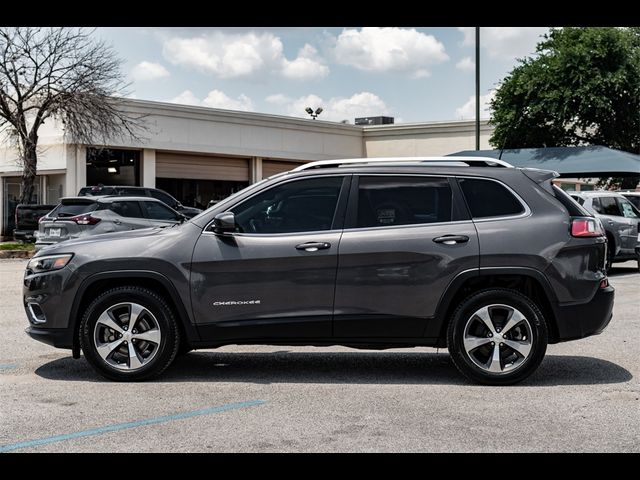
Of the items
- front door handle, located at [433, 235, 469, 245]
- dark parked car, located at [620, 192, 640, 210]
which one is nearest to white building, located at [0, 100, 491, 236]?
dark parked car, located at [620, 192, 640, 210]

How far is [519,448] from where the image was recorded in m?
5.43

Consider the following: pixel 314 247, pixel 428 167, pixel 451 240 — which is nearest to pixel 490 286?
pixel 451 240

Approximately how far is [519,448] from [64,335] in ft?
13.3

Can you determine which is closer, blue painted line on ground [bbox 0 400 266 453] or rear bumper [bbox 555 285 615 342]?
blue painted line on ground [bbox 0 400 266 453]

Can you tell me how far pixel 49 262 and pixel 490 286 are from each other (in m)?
3.80

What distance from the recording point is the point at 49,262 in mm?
7738

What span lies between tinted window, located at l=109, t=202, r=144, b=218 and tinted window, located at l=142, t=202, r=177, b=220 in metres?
0.23

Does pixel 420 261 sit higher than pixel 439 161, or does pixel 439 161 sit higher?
pixel 439 161

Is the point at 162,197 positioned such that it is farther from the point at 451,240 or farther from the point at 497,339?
the point at 497,339

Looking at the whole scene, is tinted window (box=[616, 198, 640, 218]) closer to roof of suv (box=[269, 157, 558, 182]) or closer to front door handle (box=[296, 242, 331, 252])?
roof of suv (box=[269, 157, 558, 182])

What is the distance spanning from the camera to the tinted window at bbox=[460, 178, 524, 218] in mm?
7570

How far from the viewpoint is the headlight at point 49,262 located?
25.2 feet
